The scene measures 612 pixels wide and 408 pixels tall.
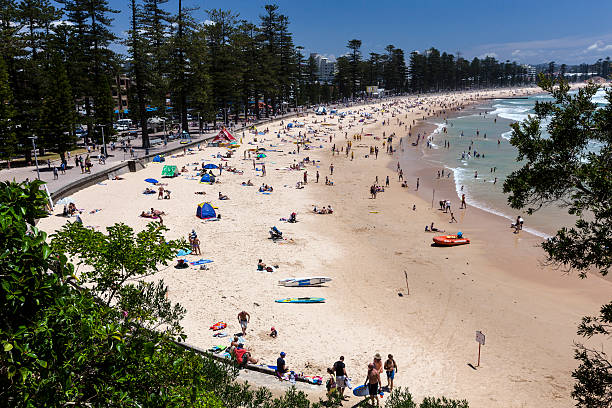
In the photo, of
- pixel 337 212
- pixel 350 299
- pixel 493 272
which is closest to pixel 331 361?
pixel 350 299

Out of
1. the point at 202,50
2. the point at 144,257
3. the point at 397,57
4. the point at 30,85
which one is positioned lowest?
the point at 144,257

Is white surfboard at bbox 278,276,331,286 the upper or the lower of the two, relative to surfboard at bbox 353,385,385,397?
upper

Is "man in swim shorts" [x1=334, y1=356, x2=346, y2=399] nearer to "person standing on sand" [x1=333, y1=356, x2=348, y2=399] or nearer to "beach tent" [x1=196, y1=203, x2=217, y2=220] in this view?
Result: "person standing on sand" [x1=333, y1=356, x2=348, y2=399]

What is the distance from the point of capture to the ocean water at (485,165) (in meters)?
26.0

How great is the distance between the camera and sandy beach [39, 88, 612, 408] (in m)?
12.0

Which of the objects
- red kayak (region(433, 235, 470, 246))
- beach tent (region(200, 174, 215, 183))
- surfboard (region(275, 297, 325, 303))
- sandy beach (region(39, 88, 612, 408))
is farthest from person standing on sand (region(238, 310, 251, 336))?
beach tent (region(200, 174, 215, 183))

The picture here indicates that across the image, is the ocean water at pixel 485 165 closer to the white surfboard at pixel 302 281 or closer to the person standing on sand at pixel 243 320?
the white surfboard at pixel 302 281

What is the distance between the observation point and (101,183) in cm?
2902

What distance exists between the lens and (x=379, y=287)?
16891 millimetres

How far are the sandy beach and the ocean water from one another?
191 centimetres

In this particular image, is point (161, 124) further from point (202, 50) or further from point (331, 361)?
point (331, 361)

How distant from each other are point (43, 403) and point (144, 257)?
3417mm

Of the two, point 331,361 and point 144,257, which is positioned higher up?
point 144,257

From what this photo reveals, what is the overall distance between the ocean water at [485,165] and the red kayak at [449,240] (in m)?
4.95
